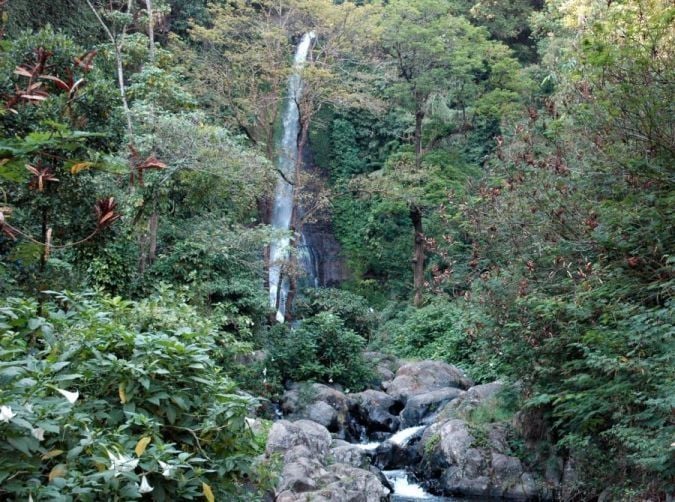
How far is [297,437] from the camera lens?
954cm

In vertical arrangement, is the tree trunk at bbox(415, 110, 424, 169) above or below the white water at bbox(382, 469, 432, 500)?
above

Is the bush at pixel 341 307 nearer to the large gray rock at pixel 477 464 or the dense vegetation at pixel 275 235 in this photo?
the dense vegetation at pixel 275 235

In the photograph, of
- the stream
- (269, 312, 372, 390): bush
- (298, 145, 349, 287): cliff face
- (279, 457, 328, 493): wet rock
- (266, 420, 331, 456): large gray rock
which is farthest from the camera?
(298, 145, 349, 287): cliff face

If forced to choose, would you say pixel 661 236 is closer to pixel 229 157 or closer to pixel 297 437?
pixel 297 437

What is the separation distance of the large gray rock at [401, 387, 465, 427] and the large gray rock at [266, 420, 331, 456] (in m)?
3.14

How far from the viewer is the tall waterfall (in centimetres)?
1794

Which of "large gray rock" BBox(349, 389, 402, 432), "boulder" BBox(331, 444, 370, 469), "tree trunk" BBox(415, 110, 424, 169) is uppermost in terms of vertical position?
"tree trunk" BBox(415, 110, 424, 169)

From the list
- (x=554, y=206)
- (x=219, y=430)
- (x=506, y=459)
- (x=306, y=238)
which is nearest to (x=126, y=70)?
(x=306, y=238)

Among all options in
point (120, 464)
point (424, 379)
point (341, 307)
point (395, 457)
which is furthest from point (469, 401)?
point (120, 464)

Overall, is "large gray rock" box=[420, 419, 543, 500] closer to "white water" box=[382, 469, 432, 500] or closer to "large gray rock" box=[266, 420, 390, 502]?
"white water" box=[382, 469, 432, 500]

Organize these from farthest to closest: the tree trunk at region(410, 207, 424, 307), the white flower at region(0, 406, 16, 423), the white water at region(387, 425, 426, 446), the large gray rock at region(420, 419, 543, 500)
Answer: the tree trunk at region(410, 207, 424, 307)
the white water at region(387, 425, 426, 446)
the large gray rock at region(420, 419, 543, 500)
the white flower at region(0, 406, 16, 423)

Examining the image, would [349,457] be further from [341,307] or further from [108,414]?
[341,307]

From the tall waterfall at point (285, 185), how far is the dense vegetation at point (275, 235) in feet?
1.63

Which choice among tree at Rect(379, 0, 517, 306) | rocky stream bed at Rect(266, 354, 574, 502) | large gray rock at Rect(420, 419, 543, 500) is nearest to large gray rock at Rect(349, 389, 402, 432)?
rocky stream bed at Rect(266, 354, 574, 502)
